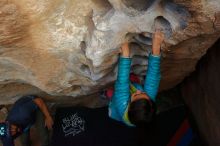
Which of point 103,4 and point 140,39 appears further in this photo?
point 140,39

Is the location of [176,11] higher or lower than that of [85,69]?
higher

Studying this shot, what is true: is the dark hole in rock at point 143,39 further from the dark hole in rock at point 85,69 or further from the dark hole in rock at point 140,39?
the dark hole in rock at point 85,69

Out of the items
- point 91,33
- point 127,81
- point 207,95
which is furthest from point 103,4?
point 207,95

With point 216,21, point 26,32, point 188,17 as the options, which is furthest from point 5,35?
point 216,21

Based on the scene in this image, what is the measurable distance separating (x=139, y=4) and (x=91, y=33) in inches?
10.3

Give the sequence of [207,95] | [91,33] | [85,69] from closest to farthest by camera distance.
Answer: [91,33], [85,69], [207,95]

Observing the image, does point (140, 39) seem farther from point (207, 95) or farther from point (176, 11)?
point (207, 95)

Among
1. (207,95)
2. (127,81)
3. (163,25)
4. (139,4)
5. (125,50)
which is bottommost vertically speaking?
(207,95)

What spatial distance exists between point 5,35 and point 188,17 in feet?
2.60

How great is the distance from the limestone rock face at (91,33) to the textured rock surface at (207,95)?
0.14 metres

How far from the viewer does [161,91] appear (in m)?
2.47

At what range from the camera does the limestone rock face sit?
4.87 feet

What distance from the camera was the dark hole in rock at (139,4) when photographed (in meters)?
1.46

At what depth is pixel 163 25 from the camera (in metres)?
1.57
